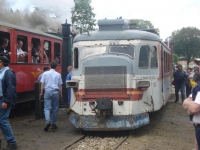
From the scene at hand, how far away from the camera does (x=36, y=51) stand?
1210 centimetres

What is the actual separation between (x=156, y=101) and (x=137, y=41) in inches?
67.4

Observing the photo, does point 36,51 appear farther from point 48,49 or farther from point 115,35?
point 115,35

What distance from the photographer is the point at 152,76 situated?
29.6 feet

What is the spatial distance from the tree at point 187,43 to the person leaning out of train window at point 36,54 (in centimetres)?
4668

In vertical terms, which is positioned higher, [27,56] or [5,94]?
[27,56]

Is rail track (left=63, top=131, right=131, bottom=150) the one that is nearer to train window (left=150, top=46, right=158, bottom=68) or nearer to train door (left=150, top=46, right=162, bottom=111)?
train door (left=150, top=46, right=162, bottom=111)

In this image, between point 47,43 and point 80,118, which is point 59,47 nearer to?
point 47,43

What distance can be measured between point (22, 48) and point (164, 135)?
222 inches

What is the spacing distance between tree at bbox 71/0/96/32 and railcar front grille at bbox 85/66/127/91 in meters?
40.7

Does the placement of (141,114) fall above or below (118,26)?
below

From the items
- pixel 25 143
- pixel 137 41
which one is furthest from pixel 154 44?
pixel 25 143

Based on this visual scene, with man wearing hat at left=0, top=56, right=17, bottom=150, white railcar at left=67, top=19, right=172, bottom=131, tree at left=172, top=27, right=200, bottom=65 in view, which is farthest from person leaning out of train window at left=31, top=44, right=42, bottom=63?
tree at left=172, top=27, right=200, bottom=65

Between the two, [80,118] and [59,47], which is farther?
[59,47]

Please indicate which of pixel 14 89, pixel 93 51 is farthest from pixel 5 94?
pixel 93 51
